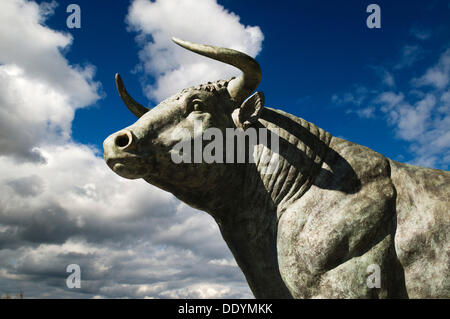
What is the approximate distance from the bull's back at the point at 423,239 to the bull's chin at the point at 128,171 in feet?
9.55

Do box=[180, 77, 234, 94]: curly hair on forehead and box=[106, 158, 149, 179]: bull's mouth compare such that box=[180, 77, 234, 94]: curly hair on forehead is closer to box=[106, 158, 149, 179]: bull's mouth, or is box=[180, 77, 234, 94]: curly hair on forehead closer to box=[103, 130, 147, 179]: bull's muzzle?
box=[103, 130, 147, 179]: bull's muzzle

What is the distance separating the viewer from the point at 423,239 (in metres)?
4.16

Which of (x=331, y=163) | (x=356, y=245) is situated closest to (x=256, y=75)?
(x=331, y=163)

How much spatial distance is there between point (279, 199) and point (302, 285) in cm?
100

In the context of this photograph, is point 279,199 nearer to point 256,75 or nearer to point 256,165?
point 256,165

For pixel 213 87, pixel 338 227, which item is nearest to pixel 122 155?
Result: pixel 213 87

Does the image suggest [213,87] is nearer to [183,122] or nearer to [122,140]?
[183,122]

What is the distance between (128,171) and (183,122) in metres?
0.88

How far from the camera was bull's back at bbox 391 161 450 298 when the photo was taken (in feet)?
13.4

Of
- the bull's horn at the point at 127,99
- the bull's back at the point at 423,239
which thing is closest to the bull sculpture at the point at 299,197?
the bull's back at the point at 423,239

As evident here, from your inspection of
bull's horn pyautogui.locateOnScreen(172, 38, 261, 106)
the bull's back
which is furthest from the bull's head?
the bull's back

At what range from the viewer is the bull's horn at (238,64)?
4.38 metres

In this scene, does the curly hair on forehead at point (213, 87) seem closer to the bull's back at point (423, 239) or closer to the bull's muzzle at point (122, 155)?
the bull's muzzle at point (122, 155)
